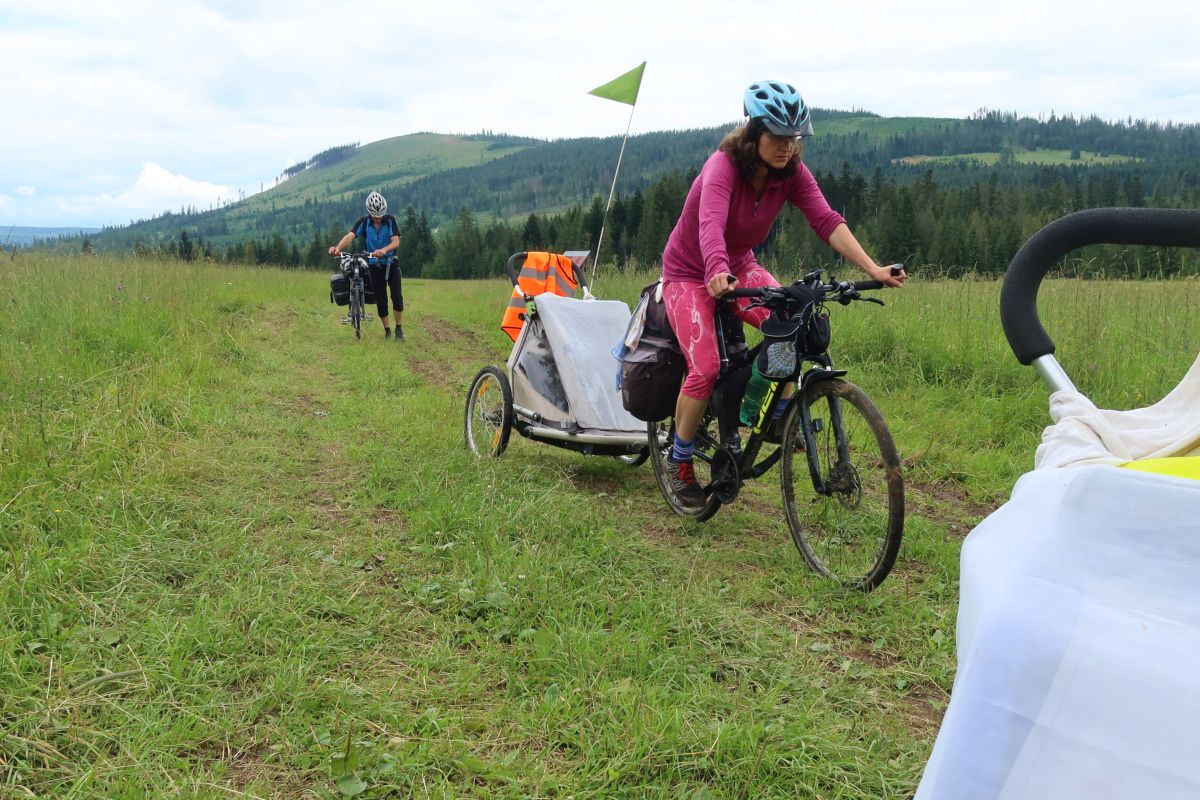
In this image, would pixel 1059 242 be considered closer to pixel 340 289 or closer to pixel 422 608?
pixel 422 608

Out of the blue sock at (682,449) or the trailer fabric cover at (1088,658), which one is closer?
the trailer fabric cover at (1088,658)

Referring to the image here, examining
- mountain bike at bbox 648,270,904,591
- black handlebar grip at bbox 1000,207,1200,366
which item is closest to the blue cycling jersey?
mountain bike at bbox 648,270,904,591

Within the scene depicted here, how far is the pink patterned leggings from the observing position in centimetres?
401

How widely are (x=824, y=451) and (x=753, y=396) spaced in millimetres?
590

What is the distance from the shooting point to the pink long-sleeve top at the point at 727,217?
12.3 ft

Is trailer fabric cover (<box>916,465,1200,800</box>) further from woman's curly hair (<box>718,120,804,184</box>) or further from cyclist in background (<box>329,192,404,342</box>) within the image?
cyclist in background (<box>329,192,404,342</box>)

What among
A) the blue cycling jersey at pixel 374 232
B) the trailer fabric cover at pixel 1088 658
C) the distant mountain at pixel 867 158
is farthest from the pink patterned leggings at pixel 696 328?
the distant mountain at pixel 867 158

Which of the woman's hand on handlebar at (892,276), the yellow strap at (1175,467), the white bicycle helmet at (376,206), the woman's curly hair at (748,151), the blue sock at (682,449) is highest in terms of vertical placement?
the white bicycle helmet at (376,206)

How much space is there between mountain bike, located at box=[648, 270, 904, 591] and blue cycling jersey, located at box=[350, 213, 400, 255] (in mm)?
9133

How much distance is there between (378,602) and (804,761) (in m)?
1.75

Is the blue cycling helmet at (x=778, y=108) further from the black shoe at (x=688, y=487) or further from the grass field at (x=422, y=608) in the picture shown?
the grass field at (x=422, y=608)

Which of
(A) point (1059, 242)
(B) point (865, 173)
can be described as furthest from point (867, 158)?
(A) point (1059, 242)

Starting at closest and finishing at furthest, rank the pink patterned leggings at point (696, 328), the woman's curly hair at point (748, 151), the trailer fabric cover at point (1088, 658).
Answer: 1. the trailer fabric cover at point (1088, 658)
2. the woman's curly hair at point (748, 151)
3. the pink patterned leggings at point (696, 328)

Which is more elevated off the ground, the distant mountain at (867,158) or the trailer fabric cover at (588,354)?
the distant mountain at (867,158)
